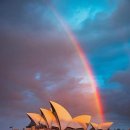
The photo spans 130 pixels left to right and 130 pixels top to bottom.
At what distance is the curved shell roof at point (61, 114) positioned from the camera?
441ft

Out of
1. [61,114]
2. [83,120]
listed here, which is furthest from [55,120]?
[83,120]

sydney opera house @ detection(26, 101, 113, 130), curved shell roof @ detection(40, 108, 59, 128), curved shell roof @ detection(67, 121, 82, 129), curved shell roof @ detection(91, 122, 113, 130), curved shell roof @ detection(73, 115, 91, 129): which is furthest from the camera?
curved shell roof @ detection(91, 122, 113, 130)

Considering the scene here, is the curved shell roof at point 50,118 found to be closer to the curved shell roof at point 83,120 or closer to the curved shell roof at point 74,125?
the curved shell roof at point 74,125

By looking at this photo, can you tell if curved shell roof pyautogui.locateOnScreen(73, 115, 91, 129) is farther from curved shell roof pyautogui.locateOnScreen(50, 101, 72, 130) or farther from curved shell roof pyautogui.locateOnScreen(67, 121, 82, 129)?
curved shell roof pyautogui.locateOnScreen(50, 101, 72, 130)

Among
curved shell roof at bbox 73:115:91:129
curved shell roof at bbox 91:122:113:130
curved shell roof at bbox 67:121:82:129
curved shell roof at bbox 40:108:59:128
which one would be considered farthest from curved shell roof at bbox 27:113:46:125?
curved shell roof at bbox 91:122:113:130

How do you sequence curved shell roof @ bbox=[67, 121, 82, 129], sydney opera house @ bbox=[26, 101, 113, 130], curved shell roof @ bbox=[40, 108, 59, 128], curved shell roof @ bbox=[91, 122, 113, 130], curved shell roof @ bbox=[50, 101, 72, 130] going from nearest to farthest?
curved shell roof @ bbox=[40, 108, 59, 128], sydney opera house @ bbox=[26, 101, 113, 130], curved shell roof @ bbox=[50, 101, 72, 130], curved shell roof @ bbox=[67, 121, 82, 129], curved shell roof @ bbox=[91, 122, 113, 130]

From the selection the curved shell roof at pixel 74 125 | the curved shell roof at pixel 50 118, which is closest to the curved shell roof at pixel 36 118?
the curved shell roof at pixel 50 118

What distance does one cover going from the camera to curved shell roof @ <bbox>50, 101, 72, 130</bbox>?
134500 millimetres

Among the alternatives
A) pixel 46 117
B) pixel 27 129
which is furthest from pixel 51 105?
pixel 27 129

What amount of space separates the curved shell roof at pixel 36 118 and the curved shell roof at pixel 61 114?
6.38 metres

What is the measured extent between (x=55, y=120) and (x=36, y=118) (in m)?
8.06

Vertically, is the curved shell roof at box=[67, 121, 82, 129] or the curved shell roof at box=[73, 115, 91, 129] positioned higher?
the curved shell roof at box=[73, 115, 91, 129]

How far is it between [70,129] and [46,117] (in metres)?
13.8

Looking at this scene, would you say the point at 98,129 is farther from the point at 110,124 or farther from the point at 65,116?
the point at 65,116
